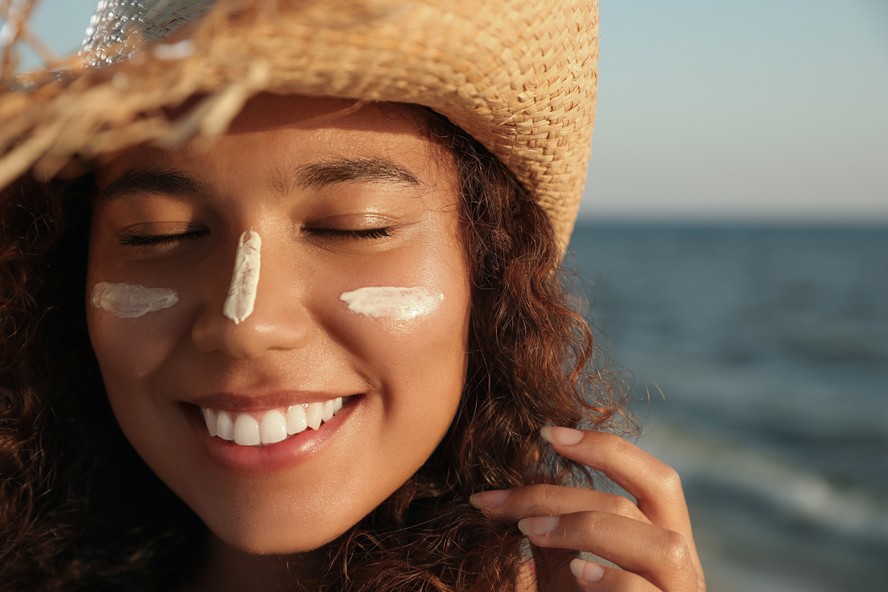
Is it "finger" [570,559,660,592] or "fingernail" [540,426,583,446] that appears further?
"fingernail" [540,426,583,446]

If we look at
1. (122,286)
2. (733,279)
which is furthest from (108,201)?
(733,279)

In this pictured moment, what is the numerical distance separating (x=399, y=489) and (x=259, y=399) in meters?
0.56

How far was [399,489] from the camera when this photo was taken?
2.17 meters

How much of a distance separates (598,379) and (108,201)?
1277mm

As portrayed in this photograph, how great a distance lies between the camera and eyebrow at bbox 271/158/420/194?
164cm

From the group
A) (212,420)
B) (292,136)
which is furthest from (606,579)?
(292,136)

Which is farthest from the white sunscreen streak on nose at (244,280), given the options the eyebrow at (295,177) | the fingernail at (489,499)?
the fingernail at (489,499)

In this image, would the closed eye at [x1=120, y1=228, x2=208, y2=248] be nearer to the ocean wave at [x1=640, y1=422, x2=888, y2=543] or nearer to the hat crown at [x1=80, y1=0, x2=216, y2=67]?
the hat crown at [x1=80, y1=0, x2=216, y2=67]

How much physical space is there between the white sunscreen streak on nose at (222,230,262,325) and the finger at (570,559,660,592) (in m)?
0.89

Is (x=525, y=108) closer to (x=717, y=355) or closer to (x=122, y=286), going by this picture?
(x=122, y=286)

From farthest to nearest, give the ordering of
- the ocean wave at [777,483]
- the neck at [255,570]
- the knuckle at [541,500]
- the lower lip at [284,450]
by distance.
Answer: the ocean wave at [777,483]
the neck at [255,570]
the knuckle at [541,500]
the lower lip at [284,450]

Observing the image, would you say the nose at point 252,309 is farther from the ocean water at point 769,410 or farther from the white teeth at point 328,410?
the ocean water at point 769,410

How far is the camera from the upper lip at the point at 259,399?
5.71ft

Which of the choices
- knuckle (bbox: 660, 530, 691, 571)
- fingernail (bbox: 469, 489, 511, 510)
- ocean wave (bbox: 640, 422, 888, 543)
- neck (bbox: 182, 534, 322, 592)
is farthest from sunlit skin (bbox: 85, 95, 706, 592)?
ocean wave (bbox: 640, 422, 888, 543)
